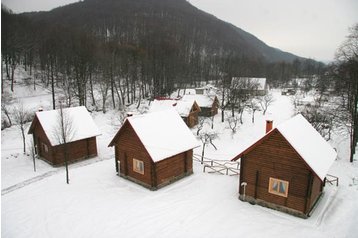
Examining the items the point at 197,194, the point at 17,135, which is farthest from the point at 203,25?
the point at 197,194

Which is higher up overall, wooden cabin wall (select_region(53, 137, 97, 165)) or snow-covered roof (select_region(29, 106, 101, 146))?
snow-covered roof (select_region(29, 106, 101, 146))

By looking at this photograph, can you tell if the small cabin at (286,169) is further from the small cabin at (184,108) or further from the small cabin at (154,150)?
the small cabin at (184,108)

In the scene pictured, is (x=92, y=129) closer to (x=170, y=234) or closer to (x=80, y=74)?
(x=170, y=234)

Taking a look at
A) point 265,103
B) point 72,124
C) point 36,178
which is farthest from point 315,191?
point 265,103

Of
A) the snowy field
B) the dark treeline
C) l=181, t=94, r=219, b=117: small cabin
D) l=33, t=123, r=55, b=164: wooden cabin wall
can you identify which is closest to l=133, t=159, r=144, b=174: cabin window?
the snowy field

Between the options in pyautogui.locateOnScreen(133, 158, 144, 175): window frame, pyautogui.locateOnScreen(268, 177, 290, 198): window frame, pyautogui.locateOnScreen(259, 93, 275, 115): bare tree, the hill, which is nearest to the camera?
pyautogui.locateOnScreen(268, 177, 290, 198): window frame

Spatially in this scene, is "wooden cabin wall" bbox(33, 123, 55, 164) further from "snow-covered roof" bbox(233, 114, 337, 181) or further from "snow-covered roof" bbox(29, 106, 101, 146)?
"snow-covered roof" bbox(233, 114, 337, 181)
